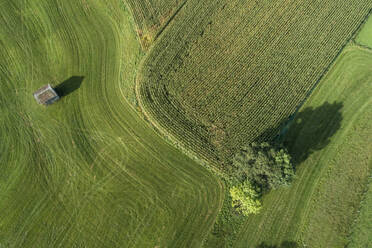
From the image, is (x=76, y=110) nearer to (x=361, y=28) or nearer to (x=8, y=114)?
(x=8, y=114)

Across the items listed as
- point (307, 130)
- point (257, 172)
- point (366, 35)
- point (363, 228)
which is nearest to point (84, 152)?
point (257, 172)

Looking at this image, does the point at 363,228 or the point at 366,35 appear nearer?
the point at 363,228

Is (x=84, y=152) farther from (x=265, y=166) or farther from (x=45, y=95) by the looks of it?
(x=265, y=166)

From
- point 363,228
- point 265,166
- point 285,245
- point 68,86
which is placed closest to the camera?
point 265,166

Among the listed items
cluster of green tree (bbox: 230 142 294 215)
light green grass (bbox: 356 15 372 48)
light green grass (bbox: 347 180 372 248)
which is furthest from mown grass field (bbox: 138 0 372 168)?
light green grass (bbox: 347 180 372 248)

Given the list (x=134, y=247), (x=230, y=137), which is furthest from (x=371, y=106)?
(x=134, y=247)

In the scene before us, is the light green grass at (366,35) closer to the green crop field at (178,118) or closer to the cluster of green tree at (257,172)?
the green crop field at (178,118)

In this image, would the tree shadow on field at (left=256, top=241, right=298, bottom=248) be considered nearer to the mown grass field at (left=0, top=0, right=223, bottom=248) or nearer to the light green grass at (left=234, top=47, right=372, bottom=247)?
the light green grass at (left=234, top=47, right=372, bottom=247)
